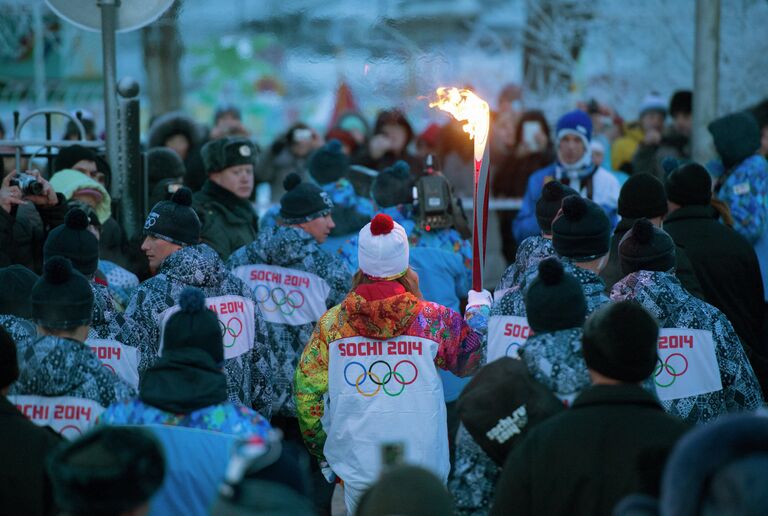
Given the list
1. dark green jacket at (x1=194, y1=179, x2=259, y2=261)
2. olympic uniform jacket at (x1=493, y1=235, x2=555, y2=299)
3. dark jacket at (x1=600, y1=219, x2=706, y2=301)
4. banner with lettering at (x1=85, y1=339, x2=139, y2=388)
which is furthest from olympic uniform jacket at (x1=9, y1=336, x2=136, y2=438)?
dark green jacket at (x1=194, y1=179, x2=259, y2=261)

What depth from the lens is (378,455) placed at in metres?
5.30

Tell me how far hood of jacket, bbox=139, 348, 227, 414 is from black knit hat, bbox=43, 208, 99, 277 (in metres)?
1.90

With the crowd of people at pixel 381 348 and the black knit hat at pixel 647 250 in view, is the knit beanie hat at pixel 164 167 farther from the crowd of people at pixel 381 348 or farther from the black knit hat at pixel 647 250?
the black knit hat at pixel 647 250

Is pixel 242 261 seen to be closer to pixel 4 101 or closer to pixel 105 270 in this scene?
pixel 105 270

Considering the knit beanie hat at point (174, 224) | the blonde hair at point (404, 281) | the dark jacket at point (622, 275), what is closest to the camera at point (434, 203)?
the dark jacket at point (622, 275)

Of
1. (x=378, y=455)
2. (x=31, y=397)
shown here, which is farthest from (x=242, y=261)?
(x=31, y=397)

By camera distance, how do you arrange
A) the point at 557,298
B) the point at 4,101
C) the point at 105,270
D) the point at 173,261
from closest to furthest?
1. the point at 557,298
2. the point at 173,261
3. the point at 105,270
4. the point at 4,101

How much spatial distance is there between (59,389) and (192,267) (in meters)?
1.67

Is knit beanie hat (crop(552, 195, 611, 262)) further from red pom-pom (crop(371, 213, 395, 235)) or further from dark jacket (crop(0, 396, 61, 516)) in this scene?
dark jacket (crop(0, 396, 61, 516))

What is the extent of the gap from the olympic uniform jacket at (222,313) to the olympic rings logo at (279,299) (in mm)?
802

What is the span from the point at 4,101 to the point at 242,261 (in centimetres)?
1897

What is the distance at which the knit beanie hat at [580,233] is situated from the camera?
5559 millimetres

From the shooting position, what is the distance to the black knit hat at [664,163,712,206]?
734 cm

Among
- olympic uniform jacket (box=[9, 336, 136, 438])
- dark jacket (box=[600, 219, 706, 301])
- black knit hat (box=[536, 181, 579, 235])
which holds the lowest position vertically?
olympic uniform jacket (box=[9, 336, 136, 438])
